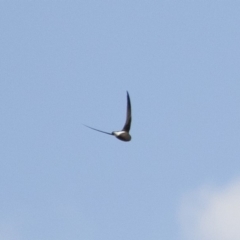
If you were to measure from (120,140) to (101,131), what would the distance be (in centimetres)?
205

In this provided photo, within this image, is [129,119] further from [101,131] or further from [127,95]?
[101,131]

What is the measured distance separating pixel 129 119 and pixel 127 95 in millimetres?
1488

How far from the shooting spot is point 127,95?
1842cm

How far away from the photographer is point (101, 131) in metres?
17.0

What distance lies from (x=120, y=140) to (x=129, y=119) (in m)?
1.27

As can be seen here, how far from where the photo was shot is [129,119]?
63.4 feet

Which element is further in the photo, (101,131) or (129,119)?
(129,119)

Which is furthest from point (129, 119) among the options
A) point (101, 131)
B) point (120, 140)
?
point (101, 131)

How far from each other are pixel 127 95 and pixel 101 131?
8.34ft

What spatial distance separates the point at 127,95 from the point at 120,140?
2.28 meters

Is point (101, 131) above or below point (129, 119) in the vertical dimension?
below

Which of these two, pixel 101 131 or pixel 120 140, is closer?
pixel 101 131

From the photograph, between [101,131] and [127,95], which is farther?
[127,95]

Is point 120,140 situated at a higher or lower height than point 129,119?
lower
